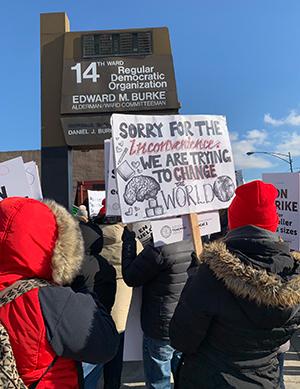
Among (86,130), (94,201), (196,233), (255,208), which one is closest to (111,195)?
(196,233)

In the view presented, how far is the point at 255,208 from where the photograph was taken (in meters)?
1.89

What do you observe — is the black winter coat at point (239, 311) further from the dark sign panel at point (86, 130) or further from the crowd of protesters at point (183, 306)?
the dark sign panel at point (86, 130)

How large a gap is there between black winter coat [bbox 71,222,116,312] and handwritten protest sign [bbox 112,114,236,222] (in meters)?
0.26

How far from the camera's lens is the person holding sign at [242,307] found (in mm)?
1663

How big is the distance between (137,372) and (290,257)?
10.1 ft

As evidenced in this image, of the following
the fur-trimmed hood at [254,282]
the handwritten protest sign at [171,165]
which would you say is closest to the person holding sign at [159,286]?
the handwritten protest sign at [171,165]

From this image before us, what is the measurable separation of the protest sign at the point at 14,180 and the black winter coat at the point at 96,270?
0.58m

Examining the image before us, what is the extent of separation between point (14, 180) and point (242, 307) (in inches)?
81.6

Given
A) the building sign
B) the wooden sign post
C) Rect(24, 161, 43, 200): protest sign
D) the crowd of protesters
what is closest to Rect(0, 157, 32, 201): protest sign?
Rect(24, 161, 43, 200): protest sign

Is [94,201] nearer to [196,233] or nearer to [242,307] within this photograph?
[196,233]

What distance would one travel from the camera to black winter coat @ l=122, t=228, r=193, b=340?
2773 millimetres

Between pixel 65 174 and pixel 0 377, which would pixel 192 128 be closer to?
pixel 0 377

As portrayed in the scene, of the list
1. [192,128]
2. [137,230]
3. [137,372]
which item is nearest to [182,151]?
[192,128]

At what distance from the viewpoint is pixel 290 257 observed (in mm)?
1807
